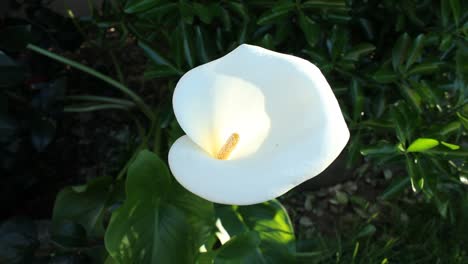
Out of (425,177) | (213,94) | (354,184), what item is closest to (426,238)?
(354,184)

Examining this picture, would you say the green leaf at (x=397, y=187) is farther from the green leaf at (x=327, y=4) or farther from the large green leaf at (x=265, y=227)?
the green leaf at (x=327, y=4)

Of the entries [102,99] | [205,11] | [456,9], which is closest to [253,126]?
[205,11]

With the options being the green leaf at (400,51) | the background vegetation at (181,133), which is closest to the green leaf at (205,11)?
the background vegetation at (181,133)

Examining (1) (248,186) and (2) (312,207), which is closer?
(1) (248,186)

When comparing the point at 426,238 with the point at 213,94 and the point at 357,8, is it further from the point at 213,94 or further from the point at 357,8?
the point at 213,94

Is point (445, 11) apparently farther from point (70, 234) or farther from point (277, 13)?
point (70, 234)

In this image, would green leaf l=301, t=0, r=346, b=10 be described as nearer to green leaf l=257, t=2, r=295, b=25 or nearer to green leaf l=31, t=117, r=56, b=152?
green leaf l=257, t=2, r=295, b=25

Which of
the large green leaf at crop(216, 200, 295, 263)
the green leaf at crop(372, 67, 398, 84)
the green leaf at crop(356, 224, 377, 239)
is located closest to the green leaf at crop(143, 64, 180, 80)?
the large green leaf at crop(216, 200, 295, 263)
